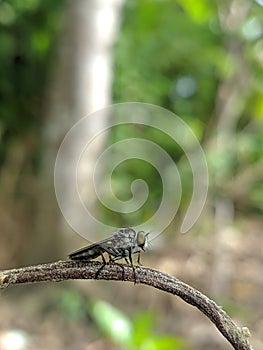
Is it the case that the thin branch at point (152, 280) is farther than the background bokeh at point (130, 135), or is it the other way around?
the background bokeh at point (130, 135)

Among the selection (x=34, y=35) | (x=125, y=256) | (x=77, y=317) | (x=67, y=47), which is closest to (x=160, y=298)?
(x=77, y=317)

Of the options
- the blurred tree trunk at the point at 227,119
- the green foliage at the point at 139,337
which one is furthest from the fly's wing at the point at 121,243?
the blurred tree trunk at the point at 227,119

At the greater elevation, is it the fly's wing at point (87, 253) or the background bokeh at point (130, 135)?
the background bokeh at point (130, 135)

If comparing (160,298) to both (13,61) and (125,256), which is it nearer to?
(13,61)

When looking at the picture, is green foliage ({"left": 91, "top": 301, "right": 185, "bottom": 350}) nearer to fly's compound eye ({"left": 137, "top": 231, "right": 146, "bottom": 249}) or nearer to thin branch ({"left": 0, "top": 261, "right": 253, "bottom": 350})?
fly's compound eye ({"left": 137, "top": 231, "right": 146, "bottom": 249})

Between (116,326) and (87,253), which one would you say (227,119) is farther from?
(87,253)

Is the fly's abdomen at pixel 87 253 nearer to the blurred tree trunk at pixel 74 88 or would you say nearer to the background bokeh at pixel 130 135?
the background bokeh at pixel 130 135

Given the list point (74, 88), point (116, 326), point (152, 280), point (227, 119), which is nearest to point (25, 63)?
point (74, 88)

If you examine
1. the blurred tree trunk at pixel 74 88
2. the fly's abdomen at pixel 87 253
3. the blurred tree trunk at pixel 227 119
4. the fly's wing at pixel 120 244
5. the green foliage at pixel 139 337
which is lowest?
the fly's abdomen at pixel 87 253
